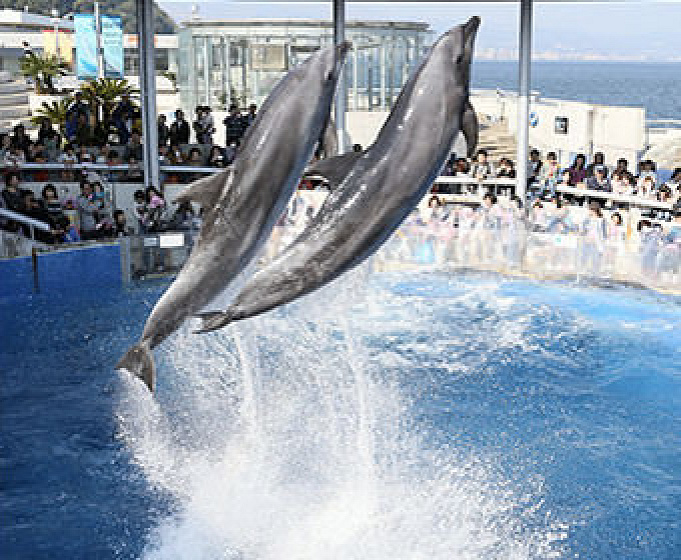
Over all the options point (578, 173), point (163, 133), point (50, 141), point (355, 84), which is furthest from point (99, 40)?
point (578, 173)

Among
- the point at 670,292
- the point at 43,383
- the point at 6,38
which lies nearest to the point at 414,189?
the point at 43,383

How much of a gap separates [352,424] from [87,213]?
6067 millimetres

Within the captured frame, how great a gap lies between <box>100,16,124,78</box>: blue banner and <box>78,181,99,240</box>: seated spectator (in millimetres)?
6259

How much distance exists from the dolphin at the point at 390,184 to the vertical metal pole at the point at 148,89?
1006 centimetres

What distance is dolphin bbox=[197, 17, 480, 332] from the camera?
13.8 ft

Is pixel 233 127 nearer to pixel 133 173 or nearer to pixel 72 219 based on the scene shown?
pixel 133 173

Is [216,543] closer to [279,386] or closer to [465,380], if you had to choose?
[279,386]

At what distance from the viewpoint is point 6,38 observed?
41875 millimetres

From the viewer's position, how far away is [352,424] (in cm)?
783

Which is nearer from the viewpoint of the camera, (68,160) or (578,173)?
(578,173)

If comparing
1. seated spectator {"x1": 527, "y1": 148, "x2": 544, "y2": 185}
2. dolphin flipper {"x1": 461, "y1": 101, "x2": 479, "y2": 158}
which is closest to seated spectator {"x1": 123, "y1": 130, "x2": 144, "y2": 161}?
seated spectator {"x1": 527, "y1": 148, "x2": 544, "y2": 185}

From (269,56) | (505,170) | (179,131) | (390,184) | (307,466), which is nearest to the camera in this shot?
(390,184)

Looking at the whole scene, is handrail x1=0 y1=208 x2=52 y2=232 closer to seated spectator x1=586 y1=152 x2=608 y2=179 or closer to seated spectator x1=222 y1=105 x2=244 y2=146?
seated spectator x1=222 y1=105 x2=244 y2=146

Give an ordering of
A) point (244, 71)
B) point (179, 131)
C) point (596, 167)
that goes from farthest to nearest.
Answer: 1. point (244, 71)
2. point (179, 131)
3. point (596, 167)
